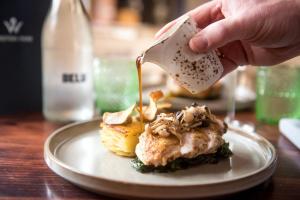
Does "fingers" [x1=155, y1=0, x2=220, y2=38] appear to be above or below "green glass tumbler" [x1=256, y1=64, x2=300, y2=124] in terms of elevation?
above

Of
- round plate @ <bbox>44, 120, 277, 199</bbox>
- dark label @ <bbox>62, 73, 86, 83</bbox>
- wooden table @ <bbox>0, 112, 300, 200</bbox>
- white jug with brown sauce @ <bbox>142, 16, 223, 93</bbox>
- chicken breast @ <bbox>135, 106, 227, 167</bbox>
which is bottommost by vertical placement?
wooden table @ <bbox>0, 112, 300, 200</bbox>

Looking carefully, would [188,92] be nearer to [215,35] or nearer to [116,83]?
[116,83]

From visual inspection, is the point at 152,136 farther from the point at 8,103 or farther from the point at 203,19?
the point at 8,103

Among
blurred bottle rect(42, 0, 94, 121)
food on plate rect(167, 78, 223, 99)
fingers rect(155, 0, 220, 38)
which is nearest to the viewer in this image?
fingers rect(155, 0, 220, 38)

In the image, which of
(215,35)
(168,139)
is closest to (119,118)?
(168,139)

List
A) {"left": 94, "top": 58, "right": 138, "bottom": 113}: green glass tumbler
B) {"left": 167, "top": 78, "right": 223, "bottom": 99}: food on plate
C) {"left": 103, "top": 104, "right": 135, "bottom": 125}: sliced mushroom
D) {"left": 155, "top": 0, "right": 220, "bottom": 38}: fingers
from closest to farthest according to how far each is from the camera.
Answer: {"left": 103, "top": 104, "right": 135, "bottom": 125}: sliced mushroom, {"left": 155, "top": 0, "right": 220, "bottom": 38}: fingers, {"left": 94, "top": 58, "right": 138, "bottom": 113}: green glass tumbler, {"left": 167, "top": 78, "right": 223, "bottom": 99}: food on plate

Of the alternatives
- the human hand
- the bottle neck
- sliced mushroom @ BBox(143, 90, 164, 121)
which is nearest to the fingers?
the human hand

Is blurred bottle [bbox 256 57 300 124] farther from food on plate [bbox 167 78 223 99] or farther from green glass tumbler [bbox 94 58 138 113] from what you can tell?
green glass tumbler [bbox 94 58 138 113]

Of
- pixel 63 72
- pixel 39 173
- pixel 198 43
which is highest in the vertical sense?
pixel 198 43
